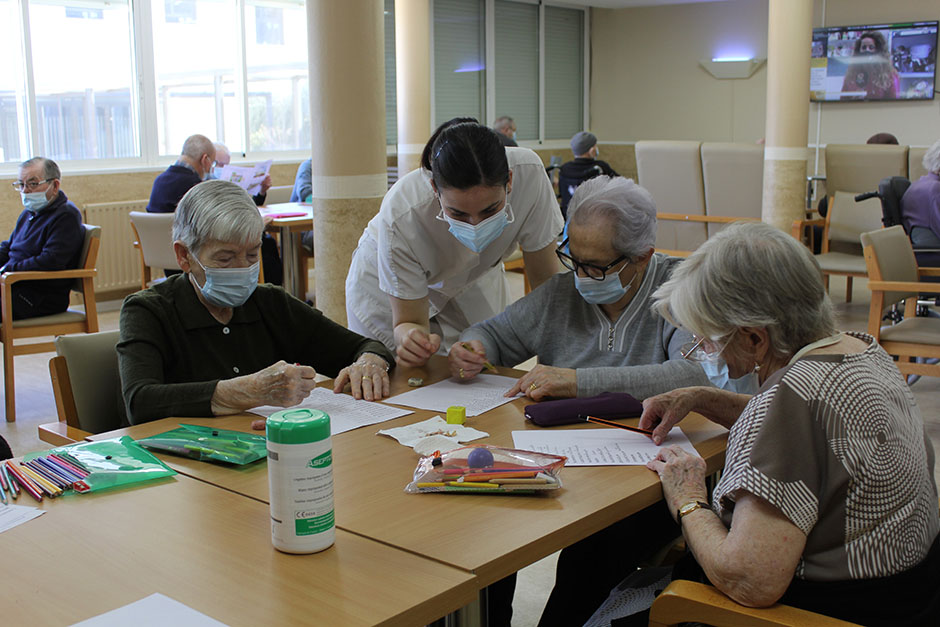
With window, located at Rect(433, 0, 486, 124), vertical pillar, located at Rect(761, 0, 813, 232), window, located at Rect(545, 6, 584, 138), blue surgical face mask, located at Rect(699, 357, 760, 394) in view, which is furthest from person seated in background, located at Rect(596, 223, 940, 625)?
window, located at Rect(545, 6, 584, 138)

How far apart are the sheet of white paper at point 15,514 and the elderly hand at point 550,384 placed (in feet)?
3.58

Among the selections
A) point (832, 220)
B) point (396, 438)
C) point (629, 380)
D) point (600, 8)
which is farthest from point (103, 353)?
point (600, 8)

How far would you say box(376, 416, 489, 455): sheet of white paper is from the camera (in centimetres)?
183

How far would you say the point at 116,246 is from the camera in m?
7.79

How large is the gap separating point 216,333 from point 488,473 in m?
0.99

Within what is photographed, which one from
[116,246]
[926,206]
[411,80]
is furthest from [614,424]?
[411,80]

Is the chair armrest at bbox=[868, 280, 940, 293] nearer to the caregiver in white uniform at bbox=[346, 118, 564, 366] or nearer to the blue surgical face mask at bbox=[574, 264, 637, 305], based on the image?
the caregiver in white uniform at bbox=[346, 118, 564, 366]

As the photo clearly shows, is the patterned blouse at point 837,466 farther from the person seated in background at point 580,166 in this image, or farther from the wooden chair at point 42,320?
the person seated in background at point 580,166

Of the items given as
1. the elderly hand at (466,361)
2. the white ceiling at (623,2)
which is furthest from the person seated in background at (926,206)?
the white ceiling at (623,2)

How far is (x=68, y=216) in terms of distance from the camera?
501cm

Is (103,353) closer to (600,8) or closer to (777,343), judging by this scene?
(777,343)

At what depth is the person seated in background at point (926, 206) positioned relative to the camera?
18.6 feet

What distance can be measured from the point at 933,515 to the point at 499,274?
176 cm

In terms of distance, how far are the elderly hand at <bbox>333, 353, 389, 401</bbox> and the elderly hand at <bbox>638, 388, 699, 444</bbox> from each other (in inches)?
26.0
